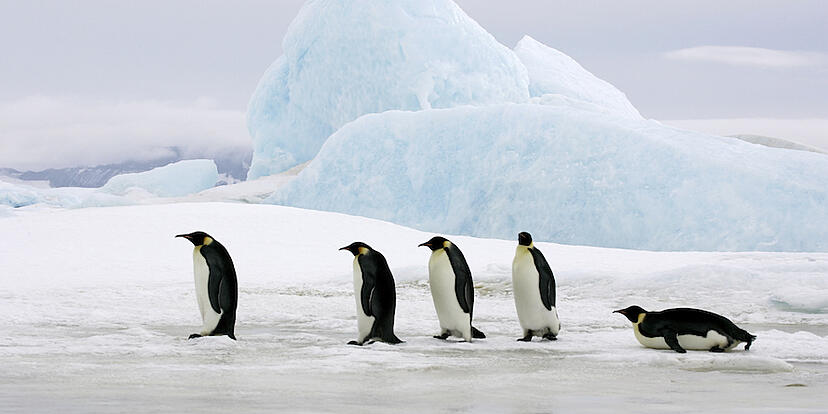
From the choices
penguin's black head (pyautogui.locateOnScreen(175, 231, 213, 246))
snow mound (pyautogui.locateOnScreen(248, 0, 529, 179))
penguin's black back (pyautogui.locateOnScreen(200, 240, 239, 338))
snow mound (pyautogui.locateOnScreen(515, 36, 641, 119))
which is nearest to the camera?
penguin's black back (pyautogui.locateOnScreen(200, 240, 239, 338))

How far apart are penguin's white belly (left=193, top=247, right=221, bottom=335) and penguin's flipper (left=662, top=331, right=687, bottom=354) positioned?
2.83 metres

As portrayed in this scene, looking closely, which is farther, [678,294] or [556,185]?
[556,185]

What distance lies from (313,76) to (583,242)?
38.6 ft

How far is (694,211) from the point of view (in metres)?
18.0

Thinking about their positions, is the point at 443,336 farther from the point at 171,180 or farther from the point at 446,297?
the point at 171,180

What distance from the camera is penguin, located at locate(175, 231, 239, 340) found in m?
6.24

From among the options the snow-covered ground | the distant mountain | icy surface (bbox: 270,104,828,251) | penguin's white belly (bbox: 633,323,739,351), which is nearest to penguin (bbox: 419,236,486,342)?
the snow-covered ground

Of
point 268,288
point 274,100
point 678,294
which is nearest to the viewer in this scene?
point 678,294

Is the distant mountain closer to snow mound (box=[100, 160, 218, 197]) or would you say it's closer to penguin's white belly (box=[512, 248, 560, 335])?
snow mound (box=[100, 160, 218, 197])

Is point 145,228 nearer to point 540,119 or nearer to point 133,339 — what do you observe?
point 133,339

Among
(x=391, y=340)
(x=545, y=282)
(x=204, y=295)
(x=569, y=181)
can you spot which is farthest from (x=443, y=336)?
(x=569, y=181)

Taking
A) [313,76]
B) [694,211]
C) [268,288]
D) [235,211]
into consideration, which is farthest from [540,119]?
[268,288]

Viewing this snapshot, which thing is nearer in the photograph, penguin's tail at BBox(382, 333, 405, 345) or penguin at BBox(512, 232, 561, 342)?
penguin's tail at BBox(382, 333, 405, 345)

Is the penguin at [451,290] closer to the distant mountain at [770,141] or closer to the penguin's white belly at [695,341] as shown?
the penguin's white belly at [695,341]
